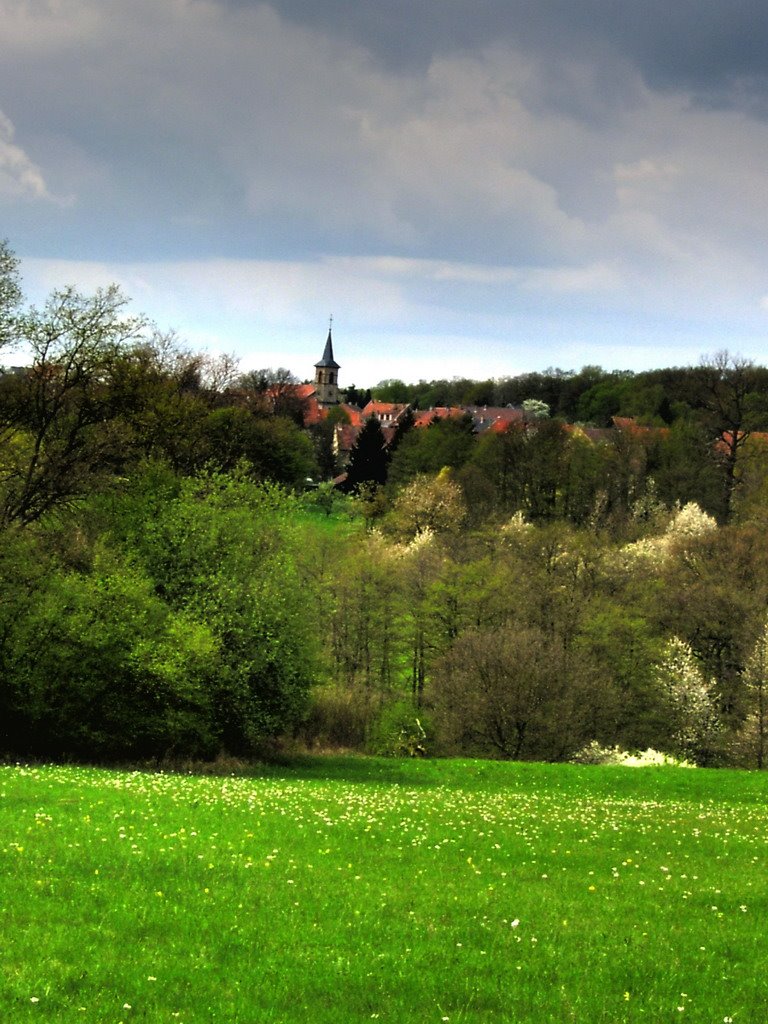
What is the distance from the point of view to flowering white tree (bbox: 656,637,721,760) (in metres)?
54.0

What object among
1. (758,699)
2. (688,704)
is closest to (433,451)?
(688,704)

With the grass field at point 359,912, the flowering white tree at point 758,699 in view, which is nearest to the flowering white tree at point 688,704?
the flowering white tree at point 758,699

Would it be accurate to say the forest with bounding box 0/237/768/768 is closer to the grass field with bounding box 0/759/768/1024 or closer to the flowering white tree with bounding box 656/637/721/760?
the flowering white tree with bounding box 656/637/721/760

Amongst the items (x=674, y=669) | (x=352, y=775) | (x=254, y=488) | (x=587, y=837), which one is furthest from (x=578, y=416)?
(x=587, y=837)

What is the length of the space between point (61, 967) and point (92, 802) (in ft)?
33.2

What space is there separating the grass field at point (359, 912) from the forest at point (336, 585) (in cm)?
1067

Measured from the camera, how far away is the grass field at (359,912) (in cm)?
948

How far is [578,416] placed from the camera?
16375 centimetres

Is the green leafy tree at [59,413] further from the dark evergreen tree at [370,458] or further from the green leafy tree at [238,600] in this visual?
the dark evergreen tree at [370,458]

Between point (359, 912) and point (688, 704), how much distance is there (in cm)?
4641

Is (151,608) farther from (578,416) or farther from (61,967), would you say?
(578,416)

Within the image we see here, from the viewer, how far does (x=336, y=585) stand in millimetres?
68062

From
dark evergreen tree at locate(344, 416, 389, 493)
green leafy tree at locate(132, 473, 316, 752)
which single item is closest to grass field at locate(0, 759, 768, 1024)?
green leafy tree at locate(132, 473, 316, 752)

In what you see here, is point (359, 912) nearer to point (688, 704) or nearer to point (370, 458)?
point (688, 704)
